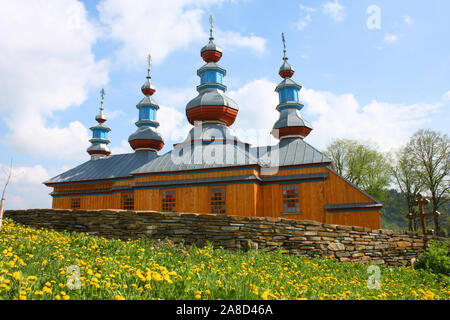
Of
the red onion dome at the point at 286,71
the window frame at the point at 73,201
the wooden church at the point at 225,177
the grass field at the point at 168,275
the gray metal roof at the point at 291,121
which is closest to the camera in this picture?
the grass field at the point at 168,275

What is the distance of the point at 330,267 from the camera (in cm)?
882

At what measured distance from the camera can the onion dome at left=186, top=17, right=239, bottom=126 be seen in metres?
20.0

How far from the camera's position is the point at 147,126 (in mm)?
25422

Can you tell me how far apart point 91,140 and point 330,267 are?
24754 millimetres

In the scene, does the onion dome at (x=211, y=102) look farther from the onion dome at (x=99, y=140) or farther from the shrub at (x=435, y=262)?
the shrub at (x=435, y=262)

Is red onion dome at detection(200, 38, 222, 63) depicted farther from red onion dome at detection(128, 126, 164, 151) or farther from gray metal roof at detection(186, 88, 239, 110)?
red onion dome at detection(128, 126, 164, 151)

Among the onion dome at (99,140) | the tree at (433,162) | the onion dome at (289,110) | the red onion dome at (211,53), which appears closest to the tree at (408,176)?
the tree at (433,162)

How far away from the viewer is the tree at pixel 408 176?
91.0 feet

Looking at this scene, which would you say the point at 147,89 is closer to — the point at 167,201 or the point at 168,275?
the point at 167,201

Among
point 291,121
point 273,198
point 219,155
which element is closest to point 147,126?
point 219,155

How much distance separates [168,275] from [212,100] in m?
16.1

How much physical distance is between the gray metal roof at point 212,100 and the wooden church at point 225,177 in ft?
0.20
